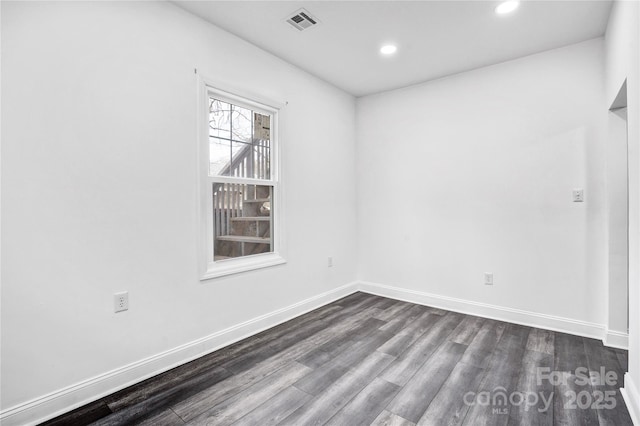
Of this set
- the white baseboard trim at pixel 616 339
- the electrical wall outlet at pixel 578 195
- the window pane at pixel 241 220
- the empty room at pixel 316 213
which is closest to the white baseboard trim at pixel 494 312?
the empty room at pixel 316 213

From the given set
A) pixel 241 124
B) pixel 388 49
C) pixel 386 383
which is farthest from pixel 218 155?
pixel 386 383

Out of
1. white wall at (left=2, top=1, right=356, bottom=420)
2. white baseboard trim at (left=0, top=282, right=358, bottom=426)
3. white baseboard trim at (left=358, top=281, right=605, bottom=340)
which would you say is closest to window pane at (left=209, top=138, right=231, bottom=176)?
white wall at (left=2, top=1, right=356, bottom=420)

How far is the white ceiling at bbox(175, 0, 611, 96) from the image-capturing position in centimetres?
235

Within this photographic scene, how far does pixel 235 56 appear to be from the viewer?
2.76 metres

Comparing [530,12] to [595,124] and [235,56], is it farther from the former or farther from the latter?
[235,56]

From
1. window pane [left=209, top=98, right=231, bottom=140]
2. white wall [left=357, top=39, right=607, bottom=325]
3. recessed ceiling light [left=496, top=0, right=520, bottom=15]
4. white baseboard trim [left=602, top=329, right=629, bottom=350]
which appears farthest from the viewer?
white wall [left=357, top=39, right=607, bottom=325]

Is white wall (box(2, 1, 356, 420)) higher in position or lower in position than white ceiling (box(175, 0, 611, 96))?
lower

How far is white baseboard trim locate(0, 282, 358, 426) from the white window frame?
1.71 feet

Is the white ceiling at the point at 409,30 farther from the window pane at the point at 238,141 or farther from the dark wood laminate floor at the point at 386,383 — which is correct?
the dark wood laminate floor at the point at 386,383

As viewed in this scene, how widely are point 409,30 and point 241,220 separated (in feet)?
7.41

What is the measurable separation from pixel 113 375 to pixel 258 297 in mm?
1251

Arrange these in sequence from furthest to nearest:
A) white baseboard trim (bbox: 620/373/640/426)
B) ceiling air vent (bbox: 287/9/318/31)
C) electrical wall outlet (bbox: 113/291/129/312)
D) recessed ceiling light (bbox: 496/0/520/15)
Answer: ceiling air vent (bbox: 287/9/318/31) → recessed ceiling light (bbox: 496/0/520/15) → electrical wall outlet (bbox: 113/291/129/312) → white baseboard trim (bbox: 620/373/640/426)

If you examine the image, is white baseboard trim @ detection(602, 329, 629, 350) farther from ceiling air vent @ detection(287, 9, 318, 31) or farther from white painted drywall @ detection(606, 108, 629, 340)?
ceiling air vent @ detection(287, 9, 318, 31)

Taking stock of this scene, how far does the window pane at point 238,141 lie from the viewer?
2701 millimetres
